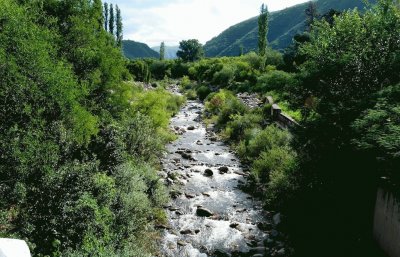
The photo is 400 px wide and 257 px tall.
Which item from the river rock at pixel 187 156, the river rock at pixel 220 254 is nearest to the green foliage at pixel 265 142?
the river rock at pixel 187 156

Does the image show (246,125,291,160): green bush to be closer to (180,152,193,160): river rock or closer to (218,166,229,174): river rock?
(218,166,229,174): river rock

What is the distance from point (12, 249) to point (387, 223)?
9282 millimetres

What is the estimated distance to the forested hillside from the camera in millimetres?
8711

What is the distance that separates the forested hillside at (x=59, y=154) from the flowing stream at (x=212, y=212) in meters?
1.08

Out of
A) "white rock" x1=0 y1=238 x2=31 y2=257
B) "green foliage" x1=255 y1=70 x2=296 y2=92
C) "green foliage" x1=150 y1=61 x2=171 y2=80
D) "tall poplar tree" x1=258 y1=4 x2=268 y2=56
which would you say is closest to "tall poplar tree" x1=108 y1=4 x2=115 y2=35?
"green foliage" x1=150 y1=61 x2=171 y2=80

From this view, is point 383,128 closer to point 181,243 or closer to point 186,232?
point 181,243

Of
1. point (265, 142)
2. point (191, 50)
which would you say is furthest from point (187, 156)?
point (191, 50)

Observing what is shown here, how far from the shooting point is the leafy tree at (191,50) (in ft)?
333

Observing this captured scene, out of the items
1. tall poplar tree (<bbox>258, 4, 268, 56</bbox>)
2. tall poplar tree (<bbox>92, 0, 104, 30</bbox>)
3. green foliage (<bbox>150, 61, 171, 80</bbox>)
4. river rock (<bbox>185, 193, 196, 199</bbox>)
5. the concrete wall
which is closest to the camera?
the concrete wall

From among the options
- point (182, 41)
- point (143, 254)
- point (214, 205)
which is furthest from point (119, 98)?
point (182, 41)

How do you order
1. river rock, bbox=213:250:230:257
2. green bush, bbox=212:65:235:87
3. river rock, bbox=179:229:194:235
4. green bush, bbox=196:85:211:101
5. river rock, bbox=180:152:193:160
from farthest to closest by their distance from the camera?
green bush, bbox=212:65:235:87
green bush, bbox=196:85:211:101
river rock, bbox=180:152:193:160
river rock, bbox=179:229:194:235
river rock, bbox=213:250:230:257

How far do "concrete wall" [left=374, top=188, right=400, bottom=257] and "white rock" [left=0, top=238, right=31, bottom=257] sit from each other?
8.34m

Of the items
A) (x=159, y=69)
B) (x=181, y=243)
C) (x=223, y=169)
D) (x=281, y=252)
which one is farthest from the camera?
(x=159, y=69)

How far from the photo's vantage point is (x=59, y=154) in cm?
1062
